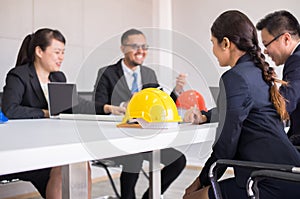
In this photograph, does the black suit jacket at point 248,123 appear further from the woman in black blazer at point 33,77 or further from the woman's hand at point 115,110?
the woman in black blazer at point 33,77

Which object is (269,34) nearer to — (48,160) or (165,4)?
(48,160)

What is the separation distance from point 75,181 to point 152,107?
379mm

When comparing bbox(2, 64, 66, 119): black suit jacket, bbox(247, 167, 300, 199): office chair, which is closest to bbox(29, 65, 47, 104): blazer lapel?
bbox(2, 64, 66, 119): black suit jacket

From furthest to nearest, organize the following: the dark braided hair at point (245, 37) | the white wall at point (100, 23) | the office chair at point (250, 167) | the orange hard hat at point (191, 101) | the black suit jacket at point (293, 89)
Result: the white wall at point (100, 23) < the orange hard hat at point (191, 101) < the black suit jacket at point (293, 89) < the dark braided hair at point (245, 37) < the office chair at point (250, 167)

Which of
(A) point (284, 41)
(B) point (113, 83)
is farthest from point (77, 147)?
(B) point (113, 83)

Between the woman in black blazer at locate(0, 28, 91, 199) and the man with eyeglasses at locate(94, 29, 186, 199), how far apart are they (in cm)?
38

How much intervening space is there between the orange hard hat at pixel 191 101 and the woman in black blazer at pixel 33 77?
3.12 ft

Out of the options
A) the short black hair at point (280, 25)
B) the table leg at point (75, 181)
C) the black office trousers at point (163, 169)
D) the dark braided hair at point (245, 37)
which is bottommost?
the black office trousers at point (163, 169)

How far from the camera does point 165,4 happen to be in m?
5.23

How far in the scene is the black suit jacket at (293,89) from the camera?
184cm

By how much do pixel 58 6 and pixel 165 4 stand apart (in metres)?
1.83

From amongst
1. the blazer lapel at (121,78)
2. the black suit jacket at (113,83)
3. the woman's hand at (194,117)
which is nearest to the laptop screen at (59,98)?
the black suit jacket at (113,83)

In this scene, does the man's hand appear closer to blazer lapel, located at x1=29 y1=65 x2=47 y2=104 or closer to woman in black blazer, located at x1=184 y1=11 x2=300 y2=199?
woman in black blazer, located at x1=184 y1=11 x2=300 y2=199

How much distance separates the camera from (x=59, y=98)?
7.95ft
